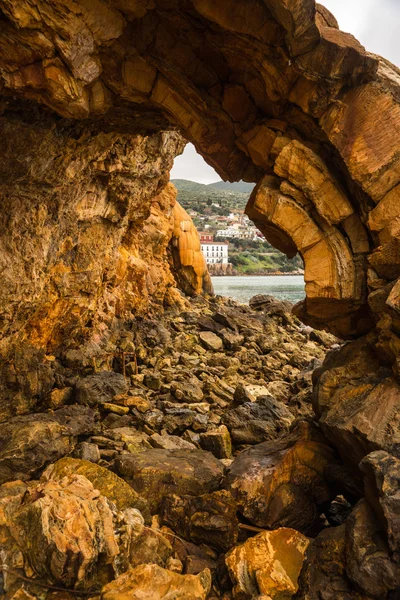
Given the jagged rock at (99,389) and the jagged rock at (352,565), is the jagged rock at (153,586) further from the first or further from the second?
the jagged rock at (99,389)

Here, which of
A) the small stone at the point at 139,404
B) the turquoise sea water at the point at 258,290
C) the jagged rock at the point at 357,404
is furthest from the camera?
the turquoise sea water at the point at 258,290

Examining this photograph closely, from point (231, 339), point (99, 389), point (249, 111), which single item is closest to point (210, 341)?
point (231, 339)

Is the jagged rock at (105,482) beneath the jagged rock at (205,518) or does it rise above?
above

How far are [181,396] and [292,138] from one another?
7.80 metres

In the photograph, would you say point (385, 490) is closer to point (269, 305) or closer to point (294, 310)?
point (294, 310)

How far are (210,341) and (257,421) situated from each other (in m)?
9.82

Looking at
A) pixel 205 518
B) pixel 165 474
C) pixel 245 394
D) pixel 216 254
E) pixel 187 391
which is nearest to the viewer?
pixel 205 518

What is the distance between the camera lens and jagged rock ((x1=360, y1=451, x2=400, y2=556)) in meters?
4.27

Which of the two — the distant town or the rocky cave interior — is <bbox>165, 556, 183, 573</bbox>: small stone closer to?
the rocky cave interior

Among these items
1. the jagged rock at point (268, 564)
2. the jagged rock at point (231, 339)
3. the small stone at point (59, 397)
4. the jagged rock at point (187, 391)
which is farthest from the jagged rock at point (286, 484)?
the jagged rock at point (231, 339)

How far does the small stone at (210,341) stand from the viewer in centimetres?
1928

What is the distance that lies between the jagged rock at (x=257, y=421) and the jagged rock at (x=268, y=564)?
416 centimetres

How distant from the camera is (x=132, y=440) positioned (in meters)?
8.84

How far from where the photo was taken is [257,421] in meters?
9.86
